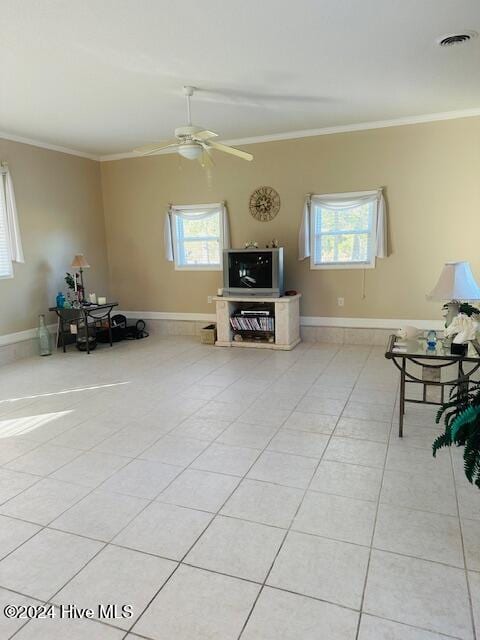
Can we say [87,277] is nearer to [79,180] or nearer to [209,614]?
[79,180]

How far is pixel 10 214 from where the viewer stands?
17.4 feet

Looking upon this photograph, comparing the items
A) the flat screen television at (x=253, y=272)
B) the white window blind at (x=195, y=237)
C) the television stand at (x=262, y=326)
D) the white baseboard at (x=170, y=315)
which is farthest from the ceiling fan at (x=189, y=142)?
the white baseboard at (x=170, y=315)

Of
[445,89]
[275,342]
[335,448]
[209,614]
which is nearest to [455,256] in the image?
[445,89]

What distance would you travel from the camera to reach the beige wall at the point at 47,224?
543cm

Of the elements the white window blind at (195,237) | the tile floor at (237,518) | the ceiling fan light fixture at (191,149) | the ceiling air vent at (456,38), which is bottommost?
the tile floor at (237,518)

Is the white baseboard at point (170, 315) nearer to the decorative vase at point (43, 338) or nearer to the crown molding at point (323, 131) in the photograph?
the decorative vase at point (43, 338)

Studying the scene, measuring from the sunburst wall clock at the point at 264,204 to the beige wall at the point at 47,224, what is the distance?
2563mm

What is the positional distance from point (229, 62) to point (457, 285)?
7.96ft

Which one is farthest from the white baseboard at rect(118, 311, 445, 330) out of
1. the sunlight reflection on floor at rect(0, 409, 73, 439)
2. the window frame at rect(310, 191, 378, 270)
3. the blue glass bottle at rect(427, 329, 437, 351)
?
the sunlight reflection on floor at rect(0, 409, 73, 439)

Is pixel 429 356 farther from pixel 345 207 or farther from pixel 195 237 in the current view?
pixel 195 237

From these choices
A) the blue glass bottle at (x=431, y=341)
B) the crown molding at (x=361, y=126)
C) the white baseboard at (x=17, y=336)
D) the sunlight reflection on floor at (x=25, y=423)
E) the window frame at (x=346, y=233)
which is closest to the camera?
the blue glass bottle at (x=431, y=341)

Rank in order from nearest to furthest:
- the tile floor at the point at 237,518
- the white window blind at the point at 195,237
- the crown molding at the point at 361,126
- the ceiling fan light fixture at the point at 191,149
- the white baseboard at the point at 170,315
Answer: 1. the tile floor at the point at 237,518
2. the ceiling fan light fixture at the point at 191,149
3. the crown molding at the point at 361,126
4. the white window blind at the point at 195,237
5. the white baseboard at the point at 170,315

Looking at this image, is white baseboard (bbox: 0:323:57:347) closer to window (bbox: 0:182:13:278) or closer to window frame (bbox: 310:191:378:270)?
window (bbox: 0:182:13:278)

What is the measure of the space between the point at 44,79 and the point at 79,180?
9.52 feet
